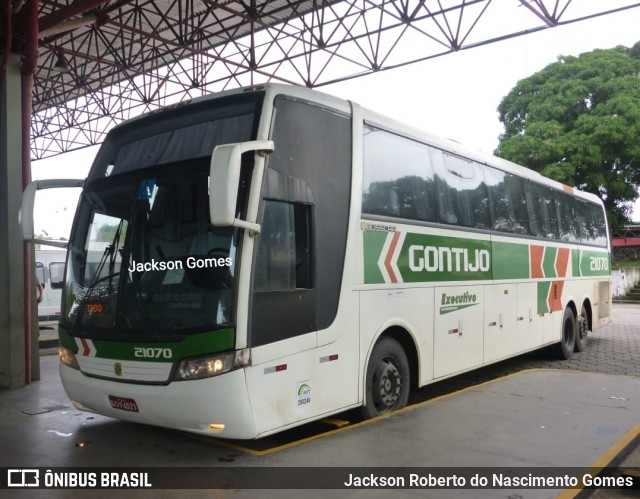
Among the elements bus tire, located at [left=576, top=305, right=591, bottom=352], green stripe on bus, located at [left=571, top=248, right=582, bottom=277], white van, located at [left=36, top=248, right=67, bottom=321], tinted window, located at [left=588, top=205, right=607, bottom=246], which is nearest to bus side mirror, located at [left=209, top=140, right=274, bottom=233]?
green stripe on bus, located at [left=571, top=248, right=582, bottom=277]

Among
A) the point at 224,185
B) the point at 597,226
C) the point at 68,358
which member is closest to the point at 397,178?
the point at 224,185

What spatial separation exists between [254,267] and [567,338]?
896cm

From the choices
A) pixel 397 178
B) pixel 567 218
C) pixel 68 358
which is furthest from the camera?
pixel 567 218

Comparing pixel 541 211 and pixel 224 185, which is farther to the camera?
pixel 541 211

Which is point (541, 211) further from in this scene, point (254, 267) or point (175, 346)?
point (175, 346)

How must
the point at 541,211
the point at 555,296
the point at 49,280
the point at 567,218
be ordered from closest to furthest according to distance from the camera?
the point at 541,211 → the point at 555,296 → the point at 567,218 → the point at 49,280

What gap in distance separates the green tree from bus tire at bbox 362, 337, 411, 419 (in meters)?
18.8

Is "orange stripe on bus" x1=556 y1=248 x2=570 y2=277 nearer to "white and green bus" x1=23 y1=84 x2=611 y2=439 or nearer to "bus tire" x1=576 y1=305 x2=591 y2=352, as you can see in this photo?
"bus tire" x1=576 y1=305 x2=591 y2=352

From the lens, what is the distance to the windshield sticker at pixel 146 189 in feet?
16.1

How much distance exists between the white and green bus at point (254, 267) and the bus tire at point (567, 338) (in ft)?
16.5

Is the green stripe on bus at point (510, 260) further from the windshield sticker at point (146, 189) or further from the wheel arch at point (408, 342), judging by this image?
the windshield sticker at point (146, 189)

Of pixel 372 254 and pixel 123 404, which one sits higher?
pixel 372 254

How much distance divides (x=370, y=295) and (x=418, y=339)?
3.78 feet

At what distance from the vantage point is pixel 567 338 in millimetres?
11500
